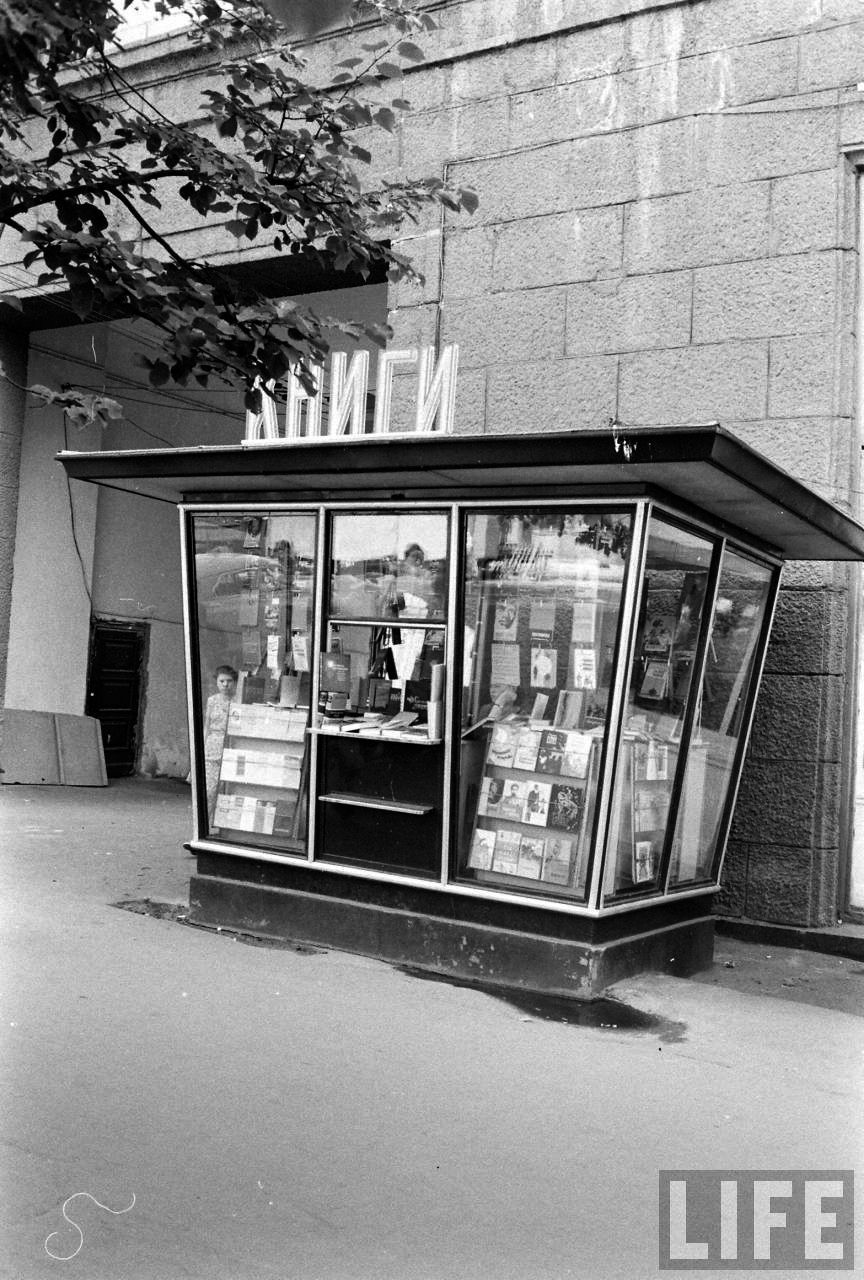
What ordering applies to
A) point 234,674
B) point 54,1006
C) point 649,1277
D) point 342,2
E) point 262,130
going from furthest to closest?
1. point 234,674
2. point 54,1006
3. point 262,130
4. point 649,1277
5. point 342,2

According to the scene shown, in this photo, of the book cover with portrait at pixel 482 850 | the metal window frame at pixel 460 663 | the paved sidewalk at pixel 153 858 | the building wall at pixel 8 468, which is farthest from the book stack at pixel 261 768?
the building wall at pixel 8 468

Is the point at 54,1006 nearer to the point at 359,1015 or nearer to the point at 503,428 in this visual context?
the point at 359,1015

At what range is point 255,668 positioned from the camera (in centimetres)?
761

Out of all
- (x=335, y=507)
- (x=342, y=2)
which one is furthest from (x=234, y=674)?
(x=342, y=2)

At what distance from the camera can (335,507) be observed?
7.09 meters

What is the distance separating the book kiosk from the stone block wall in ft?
1.82

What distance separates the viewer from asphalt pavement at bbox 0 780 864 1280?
353 cm

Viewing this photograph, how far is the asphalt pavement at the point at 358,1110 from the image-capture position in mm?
3529

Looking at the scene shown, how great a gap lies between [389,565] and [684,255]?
3071 millimetres

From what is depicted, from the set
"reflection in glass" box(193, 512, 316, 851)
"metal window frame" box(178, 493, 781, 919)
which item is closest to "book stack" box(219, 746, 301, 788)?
"reflection in glass" box(193, 512, 316, 851)

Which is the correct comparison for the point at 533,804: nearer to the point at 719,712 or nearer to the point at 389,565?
the point at 719,712

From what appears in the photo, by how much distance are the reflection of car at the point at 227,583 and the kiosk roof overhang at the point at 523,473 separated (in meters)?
0.37

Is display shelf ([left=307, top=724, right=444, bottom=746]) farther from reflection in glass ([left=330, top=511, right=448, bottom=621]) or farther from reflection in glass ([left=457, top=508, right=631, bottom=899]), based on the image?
reflection in glass ([left=330, top=511, right=448, bottom=621])

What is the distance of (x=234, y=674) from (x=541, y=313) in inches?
132
